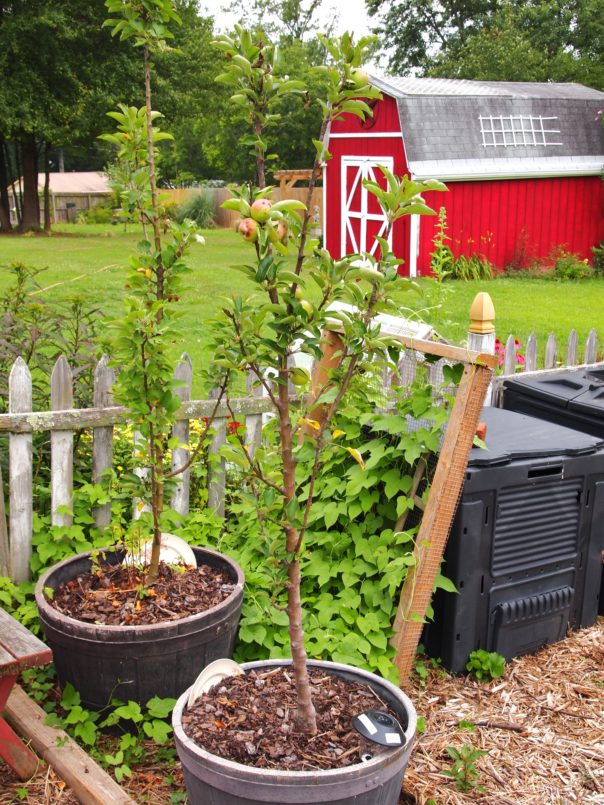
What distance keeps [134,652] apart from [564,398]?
2743mm

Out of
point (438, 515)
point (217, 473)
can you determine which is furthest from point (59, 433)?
point (438, 515)

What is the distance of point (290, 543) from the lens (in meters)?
2.34

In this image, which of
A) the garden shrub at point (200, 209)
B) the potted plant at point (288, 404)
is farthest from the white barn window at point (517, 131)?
the garden shrub at point (200, 209)

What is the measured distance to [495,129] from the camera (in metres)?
16.9

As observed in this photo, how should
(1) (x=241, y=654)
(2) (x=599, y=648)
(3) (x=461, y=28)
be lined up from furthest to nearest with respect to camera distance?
(3) (x=461, y=28) → (2) (x=599, y=648) → (1) (x=241, y=654)

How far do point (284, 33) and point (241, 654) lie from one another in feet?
199

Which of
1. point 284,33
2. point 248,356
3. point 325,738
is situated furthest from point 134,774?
point 284,33

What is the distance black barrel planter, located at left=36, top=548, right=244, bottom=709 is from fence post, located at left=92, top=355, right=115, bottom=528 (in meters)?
0.84

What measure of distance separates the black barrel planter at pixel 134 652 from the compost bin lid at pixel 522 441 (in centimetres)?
121

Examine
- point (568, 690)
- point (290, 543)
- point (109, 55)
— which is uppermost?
point (109, 55)

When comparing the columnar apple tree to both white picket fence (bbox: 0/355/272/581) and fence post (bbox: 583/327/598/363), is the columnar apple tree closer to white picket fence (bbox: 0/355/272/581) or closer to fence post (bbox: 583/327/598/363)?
white picket fence (bbox: 0/355/272/581)

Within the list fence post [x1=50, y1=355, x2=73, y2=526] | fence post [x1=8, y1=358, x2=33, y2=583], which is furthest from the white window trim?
fence post [x1=8, y1=358, x2=33, y2=583]

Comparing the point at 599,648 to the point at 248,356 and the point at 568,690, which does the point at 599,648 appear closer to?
the point at 568,690

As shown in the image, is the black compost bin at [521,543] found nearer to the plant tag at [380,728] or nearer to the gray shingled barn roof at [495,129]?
the plant tag at [380,728]
